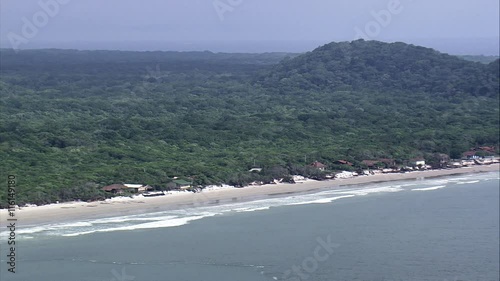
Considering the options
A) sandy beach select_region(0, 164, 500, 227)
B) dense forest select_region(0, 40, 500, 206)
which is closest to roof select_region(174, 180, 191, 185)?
dense forest select_region(0, 40, 500, 206)

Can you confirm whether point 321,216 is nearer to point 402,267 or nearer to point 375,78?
point 402,267

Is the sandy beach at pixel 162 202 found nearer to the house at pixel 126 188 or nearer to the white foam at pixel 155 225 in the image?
the house at pixel 126 188

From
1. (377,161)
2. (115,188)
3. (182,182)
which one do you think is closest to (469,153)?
(377,161)

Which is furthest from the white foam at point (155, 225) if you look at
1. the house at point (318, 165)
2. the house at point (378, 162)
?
the house at point (378, 162)

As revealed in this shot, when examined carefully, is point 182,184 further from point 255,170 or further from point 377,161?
point 377,161

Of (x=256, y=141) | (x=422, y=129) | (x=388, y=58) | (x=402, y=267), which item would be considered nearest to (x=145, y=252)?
(x=402, y=267)

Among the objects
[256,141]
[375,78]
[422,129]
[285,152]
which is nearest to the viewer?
[285,152]

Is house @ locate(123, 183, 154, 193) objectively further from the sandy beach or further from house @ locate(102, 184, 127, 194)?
the sandy beach
